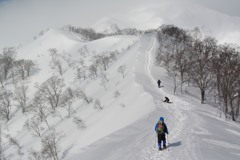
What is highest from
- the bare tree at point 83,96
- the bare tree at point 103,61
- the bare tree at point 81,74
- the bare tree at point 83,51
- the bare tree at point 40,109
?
the bare tree at point 83,51

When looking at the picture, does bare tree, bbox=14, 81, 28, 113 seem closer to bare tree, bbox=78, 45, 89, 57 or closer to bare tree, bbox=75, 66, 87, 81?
bare tree, bbox=75, 66, 87, 81

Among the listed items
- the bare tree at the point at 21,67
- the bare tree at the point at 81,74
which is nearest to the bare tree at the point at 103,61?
the bare tree at the point at 81,74

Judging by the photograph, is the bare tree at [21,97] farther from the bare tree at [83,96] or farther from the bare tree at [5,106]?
the bare tree at [83,96]

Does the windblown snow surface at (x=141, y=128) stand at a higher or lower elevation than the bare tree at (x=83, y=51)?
lower

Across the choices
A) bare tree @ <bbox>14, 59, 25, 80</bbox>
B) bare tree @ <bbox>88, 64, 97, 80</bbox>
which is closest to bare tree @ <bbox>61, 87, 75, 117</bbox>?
bare tree @ <bbox>88, 64, 97, 80</bbox>

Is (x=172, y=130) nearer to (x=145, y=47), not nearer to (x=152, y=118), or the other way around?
(x=152, y=118)

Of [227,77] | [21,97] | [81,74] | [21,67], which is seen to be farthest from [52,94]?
[227,77]

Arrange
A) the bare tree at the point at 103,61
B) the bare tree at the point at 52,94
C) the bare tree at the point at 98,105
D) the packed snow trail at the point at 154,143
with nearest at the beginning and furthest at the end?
the packed snow trail at the point at 154,143 → the bare tree at the point at 98,105 → the bare tree at the point at 52,94 → the bare tree at the point at 103,61

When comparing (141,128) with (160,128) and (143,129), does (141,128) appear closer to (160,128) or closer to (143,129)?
A: (143,129)

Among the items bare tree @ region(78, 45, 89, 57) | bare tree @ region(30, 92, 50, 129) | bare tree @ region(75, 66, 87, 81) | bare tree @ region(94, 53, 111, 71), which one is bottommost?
bare tree @ region(30, 92, 50, 129)

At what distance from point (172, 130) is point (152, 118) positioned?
677 cm

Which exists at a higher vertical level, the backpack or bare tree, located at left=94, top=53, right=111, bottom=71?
bare tree, located at left=94, top=53, right=111, bottom=71

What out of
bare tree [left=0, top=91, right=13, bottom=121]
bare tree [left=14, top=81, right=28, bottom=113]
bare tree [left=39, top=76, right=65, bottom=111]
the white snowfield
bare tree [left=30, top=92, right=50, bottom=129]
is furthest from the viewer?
bare tree [left=14, top=81, right=28, bottom=113]

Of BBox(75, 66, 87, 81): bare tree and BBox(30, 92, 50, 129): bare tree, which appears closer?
BBox(30, 92, 50, 129): bare tree
